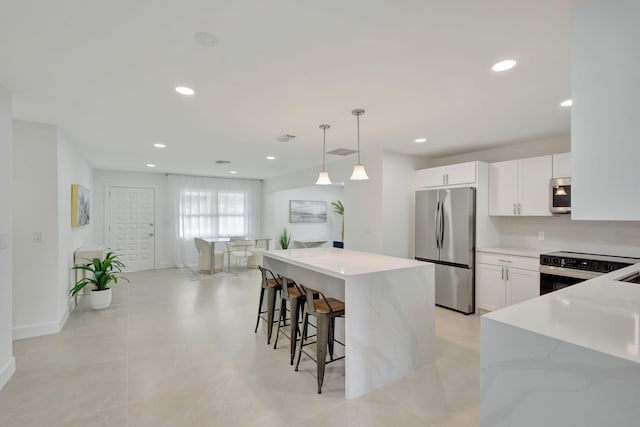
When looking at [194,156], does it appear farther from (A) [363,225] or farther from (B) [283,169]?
(A) [363,225]

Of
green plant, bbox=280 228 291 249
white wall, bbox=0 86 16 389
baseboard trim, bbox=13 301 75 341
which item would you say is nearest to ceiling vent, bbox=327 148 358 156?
white wall, bbox=0 86 16 389

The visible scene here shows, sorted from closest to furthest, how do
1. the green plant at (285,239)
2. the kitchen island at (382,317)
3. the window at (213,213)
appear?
the kitchen island at (382,317), the window at (213,213), the green plant at (285,239)

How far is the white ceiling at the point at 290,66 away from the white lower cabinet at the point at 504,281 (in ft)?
5.38

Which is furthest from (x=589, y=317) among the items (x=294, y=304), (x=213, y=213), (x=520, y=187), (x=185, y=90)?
(x=213, y=213)

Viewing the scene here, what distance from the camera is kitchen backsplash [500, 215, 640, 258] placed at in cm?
334

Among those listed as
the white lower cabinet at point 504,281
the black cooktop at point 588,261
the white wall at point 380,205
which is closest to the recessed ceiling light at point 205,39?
the white wall at point 380,205

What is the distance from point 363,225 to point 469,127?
7.17 feet

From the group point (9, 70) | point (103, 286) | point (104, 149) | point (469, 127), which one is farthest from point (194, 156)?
point (469, 127)

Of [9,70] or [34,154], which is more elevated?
[9,70]

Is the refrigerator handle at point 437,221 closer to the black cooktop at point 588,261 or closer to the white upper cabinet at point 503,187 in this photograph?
the white upper cabinet at point 503,187

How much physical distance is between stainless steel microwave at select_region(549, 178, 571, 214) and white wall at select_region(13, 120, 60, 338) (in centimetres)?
590

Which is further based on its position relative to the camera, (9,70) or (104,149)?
(104,149)

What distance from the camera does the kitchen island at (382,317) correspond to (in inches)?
88.8

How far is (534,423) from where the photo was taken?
1.08 m
